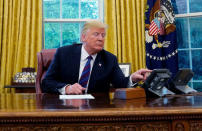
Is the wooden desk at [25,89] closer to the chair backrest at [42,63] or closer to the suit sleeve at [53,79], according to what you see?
the chair backrest at [42,63]

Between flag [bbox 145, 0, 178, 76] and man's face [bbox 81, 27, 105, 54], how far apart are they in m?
1.61

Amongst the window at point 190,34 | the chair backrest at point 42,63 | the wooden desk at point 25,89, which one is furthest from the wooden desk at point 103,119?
the window at point 190,34

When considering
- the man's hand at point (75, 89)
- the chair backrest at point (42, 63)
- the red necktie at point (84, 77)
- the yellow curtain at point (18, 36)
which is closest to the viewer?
the man's hand at point (75, 89)

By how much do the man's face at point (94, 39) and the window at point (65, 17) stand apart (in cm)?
178

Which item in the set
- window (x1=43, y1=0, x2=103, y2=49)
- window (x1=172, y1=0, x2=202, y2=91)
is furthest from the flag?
window (x1=43, y1=0, x2=103, y2=49)

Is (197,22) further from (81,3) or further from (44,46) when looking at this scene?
(44,46)

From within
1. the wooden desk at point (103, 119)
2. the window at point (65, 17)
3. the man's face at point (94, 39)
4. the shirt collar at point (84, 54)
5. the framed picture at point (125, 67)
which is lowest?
the wooden desk at point (103, 119)

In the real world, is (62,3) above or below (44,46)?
above

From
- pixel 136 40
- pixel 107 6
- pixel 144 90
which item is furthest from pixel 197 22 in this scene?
pixel 144 90

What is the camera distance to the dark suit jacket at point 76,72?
2092mm

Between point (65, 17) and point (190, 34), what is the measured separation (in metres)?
2.11

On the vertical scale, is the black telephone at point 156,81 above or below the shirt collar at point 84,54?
below

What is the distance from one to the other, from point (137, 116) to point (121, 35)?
2.92m

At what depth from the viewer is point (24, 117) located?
0.84 meters
